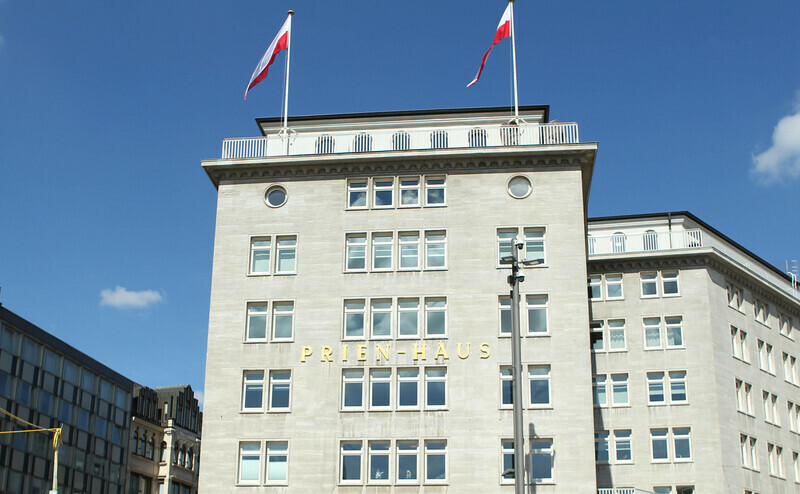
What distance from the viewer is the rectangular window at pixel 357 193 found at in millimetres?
49062

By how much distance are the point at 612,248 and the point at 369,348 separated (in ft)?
86.8

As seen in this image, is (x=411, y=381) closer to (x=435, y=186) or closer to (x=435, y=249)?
(x=435, y=249)

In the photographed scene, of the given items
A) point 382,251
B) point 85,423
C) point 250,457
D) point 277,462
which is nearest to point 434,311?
point 382,251

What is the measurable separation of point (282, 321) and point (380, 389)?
18.3 ft

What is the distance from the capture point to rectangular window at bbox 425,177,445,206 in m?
48.6

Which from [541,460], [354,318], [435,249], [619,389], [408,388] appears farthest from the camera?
[619,389]

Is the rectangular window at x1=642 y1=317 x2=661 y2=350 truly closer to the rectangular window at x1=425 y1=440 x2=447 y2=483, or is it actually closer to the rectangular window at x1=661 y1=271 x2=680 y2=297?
the rectangular window at x1=661 y1=271 x2=680 y2=297

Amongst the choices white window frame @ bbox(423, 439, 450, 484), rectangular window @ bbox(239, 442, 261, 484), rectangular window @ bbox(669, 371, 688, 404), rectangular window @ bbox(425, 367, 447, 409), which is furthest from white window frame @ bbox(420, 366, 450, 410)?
rectangular window @ bbox(669, 371, 688, 404)

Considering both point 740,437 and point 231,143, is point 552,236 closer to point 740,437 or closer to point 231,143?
point 231,143

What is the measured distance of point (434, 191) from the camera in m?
48.8

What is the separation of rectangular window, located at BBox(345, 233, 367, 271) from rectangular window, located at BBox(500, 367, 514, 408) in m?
7.95

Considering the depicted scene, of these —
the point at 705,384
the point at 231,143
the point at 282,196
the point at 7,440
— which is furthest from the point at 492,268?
the point at 7,440

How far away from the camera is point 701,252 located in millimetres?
64250

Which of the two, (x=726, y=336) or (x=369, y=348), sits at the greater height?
(x=726, y=336)
